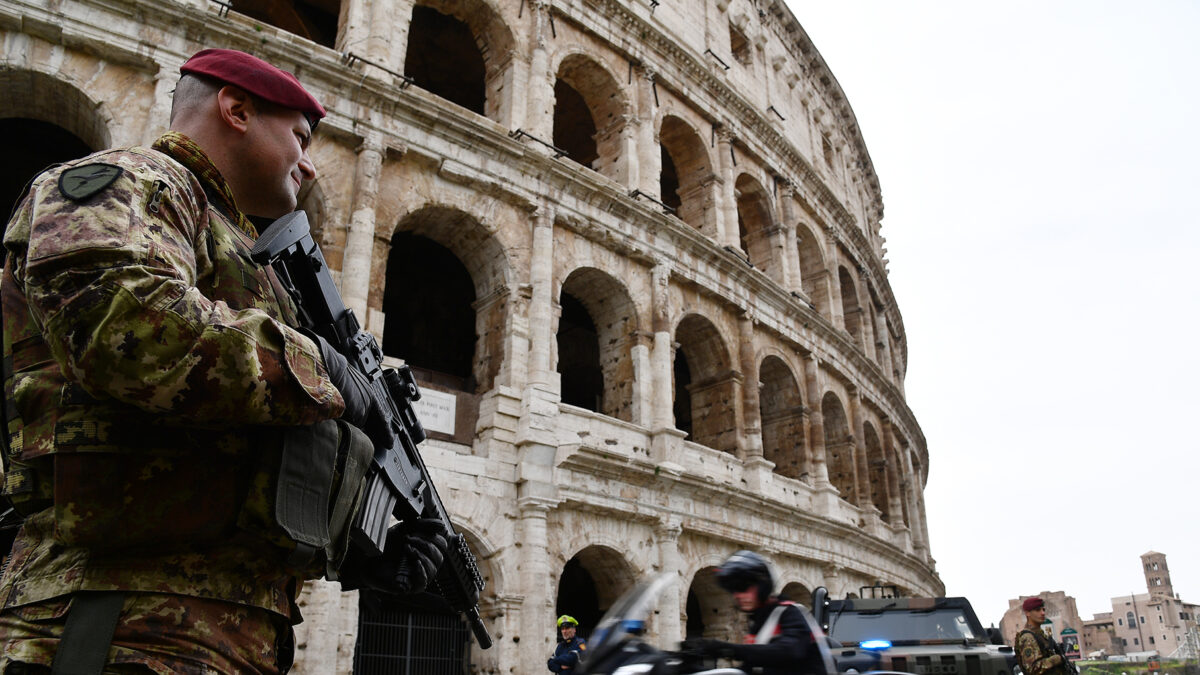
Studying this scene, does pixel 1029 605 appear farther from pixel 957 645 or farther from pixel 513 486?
pixel 513 486

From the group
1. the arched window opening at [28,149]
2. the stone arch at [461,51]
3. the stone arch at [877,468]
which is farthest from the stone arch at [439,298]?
the stone arch at [877,468]

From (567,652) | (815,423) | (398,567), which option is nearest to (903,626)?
(567,652)

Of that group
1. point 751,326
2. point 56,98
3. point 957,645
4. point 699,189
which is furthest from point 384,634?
point 699,189

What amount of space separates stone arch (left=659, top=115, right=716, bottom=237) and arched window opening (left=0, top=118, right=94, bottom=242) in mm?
10489

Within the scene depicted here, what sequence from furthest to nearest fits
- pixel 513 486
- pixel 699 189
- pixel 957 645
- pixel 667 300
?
pixel 699 189
pixel 667 300
pixel 513 486
pixel 957 645

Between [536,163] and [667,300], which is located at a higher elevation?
[536,163]

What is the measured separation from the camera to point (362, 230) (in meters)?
10.6

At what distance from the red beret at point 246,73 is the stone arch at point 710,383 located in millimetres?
13200

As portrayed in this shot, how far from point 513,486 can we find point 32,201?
385 inches

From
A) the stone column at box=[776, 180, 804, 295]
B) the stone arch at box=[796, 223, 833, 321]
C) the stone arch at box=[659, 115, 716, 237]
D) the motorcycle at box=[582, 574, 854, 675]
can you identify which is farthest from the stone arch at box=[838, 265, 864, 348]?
the motorcycle at box=[582, 574, 854, 675]

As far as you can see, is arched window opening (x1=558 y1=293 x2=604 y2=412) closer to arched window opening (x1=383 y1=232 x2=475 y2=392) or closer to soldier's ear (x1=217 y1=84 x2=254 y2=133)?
arched window opening (x1=383 y1=232 x2=475 y2=392)

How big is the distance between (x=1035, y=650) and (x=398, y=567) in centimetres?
797

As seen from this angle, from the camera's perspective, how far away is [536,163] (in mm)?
12773

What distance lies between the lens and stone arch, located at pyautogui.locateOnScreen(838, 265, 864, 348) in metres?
23.4
